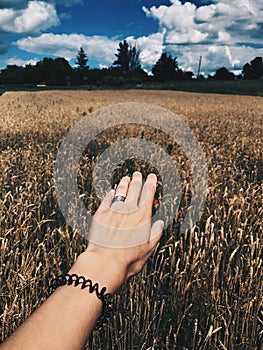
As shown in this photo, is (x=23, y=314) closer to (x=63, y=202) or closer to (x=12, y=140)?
(x=63, y=202)

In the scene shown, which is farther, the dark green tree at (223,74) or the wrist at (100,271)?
the dark green tree at (223,74)

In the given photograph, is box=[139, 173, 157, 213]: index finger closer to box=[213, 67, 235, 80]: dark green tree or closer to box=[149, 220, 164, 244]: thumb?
box=[149, 220, 164, 244]: thumb

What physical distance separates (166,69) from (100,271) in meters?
65.6

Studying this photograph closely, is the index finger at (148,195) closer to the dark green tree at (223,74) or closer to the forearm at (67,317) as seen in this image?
the forearm at (67,317)

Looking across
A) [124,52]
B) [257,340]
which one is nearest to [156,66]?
[124,52]

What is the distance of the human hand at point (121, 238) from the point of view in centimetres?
111

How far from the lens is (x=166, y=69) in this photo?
6344 cm

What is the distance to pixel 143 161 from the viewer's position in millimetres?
4500

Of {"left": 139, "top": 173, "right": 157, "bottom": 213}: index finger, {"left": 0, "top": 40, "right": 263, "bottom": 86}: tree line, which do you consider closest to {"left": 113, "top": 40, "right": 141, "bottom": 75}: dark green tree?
{"left": 0, "top": 40, "right": 263, "bottom": 86}: tree line

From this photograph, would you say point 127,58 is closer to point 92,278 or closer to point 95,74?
point 95,74

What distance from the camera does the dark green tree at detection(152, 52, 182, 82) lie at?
62234 mm

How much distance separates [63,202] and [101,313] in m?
2.12

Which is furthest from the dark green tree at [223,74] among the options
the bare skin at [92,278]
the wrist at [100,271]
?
the wrist at [100,271]

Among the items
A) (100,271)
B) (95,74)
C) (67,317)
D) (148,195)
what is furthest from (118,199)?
(95,74)
